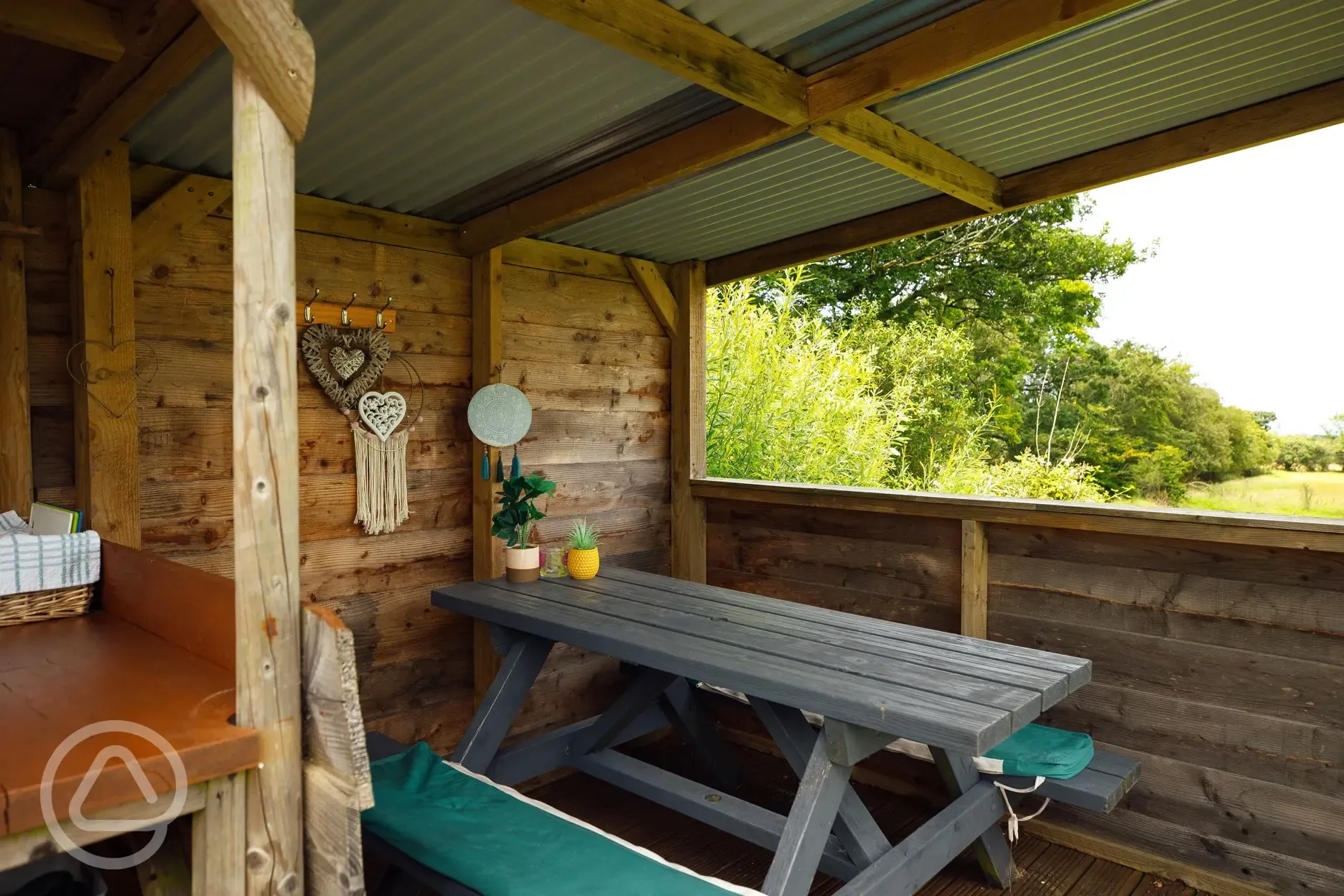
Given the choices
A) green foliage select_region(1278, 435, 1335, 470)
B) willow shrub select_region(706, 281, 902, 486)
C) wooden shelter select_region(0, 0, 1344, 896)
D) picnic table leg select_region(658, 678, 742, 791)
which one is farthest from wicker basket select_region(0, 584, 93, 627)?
green foliage select_region(1278, 435, 1335, 470)

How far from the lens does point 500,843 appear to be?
186cm

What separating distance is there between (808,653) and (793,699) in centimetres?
30

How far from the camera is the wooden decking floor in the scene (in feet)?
8.86

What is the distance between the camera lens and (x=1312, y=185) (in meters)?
12.7

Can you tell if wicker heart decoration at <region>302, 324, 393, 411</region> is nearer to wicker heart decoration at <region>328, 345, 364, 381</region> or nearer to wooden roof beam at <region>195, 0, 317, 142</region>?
wicker heart decoration at <region>328, 345, 364, 381</region>

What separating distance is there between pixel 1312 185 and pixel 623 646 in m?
14.7

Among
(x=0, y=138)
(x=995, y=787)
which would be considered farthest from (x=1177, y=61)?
(x=0, y=138)

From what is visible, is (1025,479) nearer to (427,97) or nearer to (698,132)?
(698,132)

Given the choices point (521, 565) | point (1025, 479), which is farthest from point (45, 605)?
point (1025, 479)

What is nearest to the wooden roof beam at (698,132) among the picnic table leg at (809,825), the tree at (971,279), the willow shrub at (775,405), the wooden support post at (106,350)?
the wooden support post at (106,350)

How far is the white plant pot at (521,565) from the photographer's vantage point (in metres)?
3.15

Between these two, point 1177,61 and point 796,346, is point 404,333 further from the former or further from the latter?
point 796,346

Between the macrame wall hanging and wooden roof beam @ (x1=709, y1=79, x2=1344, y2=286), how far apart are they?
5.78 feet

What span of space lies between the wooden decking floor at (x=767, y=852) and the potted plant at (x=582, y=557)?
2.96 feet
